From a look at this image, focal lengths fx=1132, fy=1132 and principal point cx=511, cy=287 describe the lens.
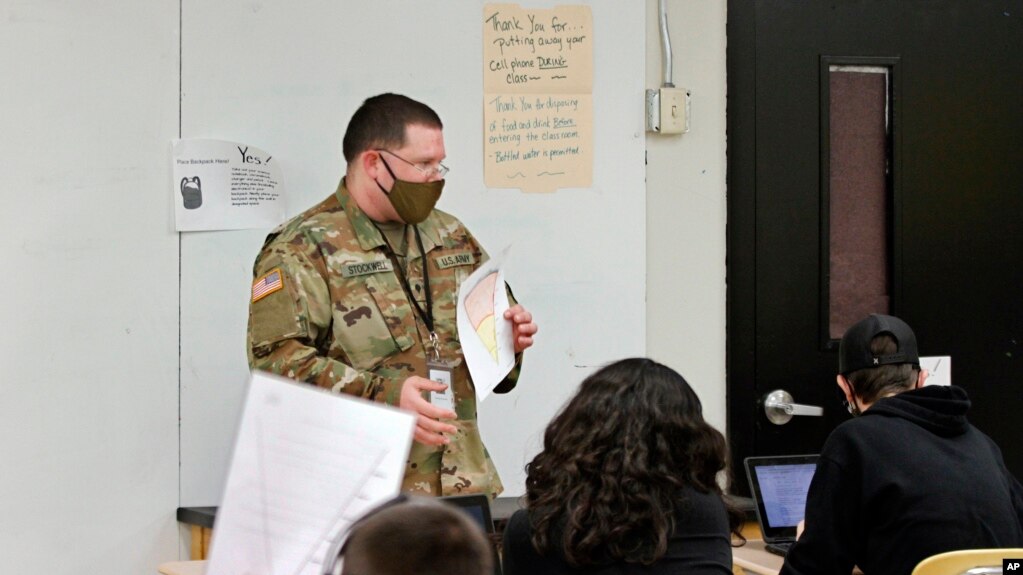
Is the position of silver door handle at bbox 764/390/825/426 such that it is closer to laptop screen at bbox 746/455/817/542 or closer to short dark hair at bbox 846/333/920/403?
laptop screen at bbox 746/455/817/542

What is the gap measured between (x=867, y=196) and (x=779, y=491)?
1132mm

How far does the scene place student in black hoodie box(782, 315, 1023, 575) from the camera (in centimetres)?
223

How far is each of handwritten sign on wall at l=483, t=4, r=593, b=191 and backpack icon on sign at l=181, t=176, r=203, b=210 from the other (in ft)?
2.64

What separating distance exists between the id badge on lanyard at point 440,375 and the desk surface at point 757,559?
763mm

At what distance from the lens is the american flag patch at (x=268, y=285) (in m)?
2.61

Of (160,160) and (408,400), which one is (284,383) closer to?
(408,400)

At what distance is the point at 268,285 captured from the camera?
8.59 feet

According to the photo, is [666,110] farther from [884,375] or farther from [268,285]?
[268,285]

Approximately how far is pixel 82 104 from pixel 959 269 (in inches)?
106

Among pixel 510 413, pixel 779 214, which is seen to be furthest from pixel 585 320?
pixel 779 214

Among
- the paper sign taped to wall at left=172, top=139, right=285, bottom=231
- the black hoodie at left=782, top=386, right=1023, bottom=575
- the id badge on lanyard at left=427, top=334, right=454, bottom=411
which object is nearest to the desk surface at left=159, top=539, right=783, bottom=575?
the black hoodie at left=782, top=386, right=1023, bottom=575

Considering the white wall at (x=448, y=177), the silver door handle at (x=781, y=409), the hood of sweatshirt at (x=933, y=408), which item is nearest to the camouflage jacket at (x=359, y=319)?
the white wall at (x=448, y=177)

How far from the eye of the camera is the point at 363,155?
9.26ft

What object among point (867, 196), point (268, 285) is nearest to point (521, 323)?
point (268, 285)
